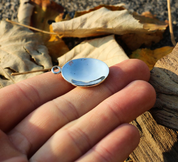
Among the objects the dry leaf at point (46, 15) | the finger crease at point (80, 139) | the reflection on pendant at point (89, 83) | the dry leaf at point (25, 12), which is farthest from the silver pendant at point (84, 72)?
the dry leaf at point (25, 12)

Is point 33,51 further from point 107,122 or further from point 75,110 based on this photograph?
point 107,122

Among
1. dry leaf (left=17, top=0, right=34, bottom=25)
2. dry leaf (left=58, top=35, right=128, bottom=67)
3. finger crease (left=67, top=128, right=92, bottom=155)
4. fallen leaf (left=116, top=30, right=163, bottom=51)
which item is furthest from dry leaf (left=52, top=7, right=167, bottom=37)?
finger crease (left=67, top=128, right=92, bottom=155)

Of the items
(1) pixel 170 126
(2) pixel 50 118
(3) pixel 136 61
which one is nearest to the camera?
(2) pixel 50 118

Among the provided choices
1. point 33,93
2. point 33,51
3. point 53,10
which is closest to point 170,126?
point 33,93

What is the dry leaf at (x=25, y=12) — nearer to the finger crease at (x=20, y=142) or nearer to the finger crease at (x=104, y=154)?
the finger crease at (x=20, y=142)

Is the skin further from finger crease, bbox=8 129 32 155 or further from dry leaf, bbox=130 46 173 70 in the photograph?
dry leaf, bbox=130 46 173 70
